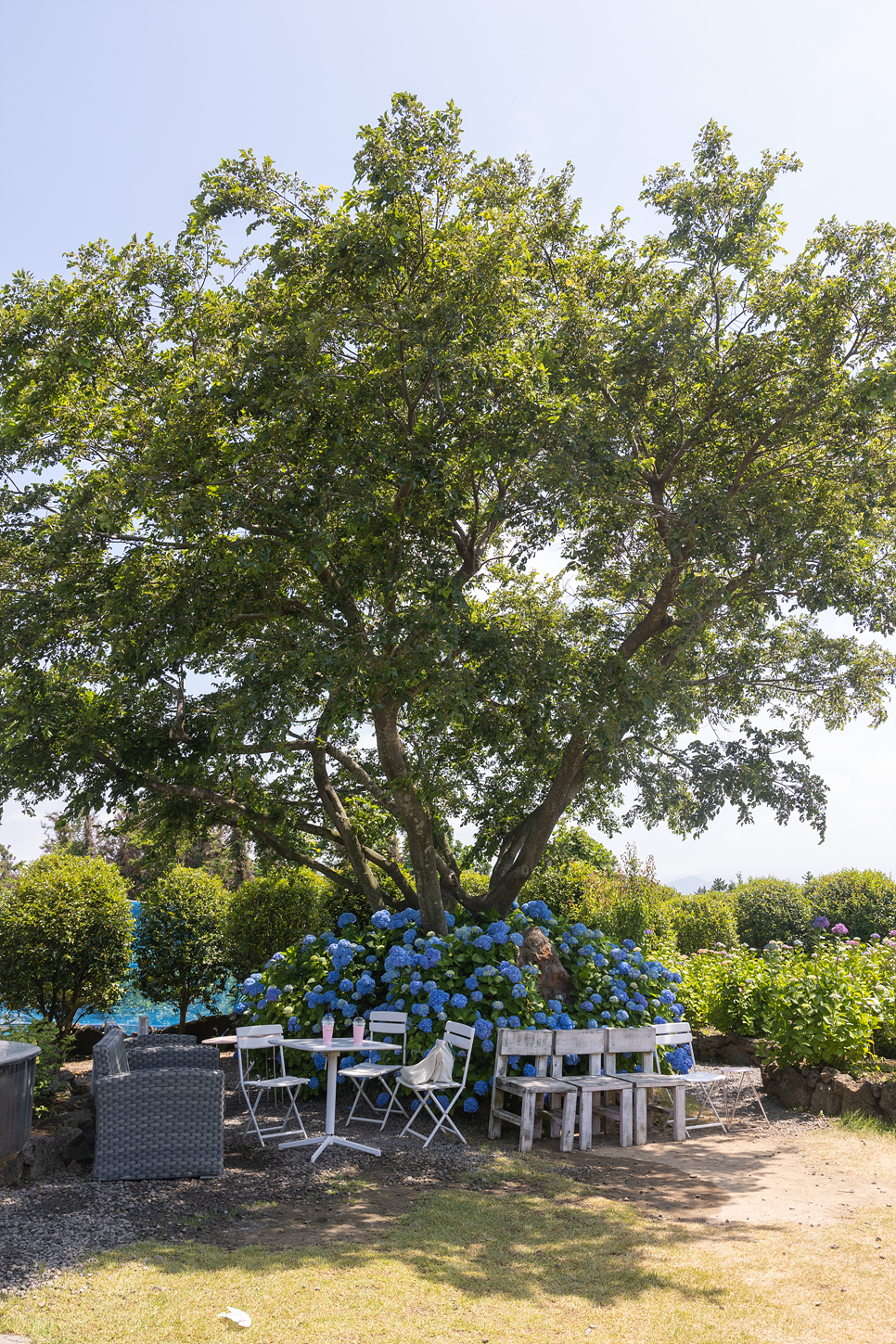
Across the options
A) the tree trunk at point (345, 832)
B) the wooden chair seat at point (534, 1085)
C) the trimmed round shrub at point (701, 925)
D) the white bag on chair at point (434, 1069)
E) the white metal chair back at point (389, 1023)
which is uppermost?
the tree trunk at point (345, 832)

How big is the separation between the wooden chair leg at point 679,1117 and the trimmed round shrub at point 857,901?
27.0ft

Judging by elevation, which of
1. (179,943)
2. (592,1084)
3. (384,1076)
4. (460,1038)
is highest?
(179,943)

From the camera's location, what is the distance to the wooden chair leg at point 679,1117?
830cm

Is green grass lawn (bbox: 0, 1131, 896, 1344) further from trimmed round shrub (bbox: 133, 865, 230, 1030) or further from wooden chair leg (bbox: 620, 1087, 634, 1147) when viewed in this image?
trimmed round shrub (bbox: 133, 865, 230, 1030)

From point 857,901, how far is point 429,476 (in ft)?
40.4

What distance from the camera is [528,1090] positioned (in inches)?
298

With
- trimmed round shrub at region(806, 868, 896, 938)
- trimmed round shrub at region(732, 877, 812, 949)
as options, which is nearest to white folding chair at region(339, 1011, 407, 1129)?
trimmed round shrub at region(806, 868, 896, 938)

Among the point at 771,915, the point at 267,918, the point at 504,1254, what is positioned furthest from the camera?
the point at 771,915

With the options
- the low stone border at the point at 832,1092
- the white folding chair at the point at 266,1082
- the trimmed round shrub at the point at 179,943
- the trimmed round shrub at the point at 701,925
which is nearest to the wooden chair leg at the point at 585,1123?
the white folding chair at the point at 266,1082

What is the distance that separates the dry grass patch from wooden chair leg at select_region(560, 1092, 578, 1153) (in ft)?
5.92

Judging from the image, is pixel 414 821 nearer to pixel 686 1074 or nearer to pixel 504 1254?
pixel 686 1074

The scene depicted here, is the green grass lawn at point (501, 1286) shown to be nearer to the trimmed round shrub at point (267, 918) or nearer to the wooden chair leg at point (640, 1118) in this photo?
the wooden chair leg at point (640, 1118)

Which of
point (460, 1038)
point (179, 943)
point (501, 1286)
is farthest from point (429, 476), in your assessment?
point (179, 943)

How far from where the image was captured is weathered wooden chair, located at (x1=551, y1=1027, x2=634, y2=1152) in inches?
309
